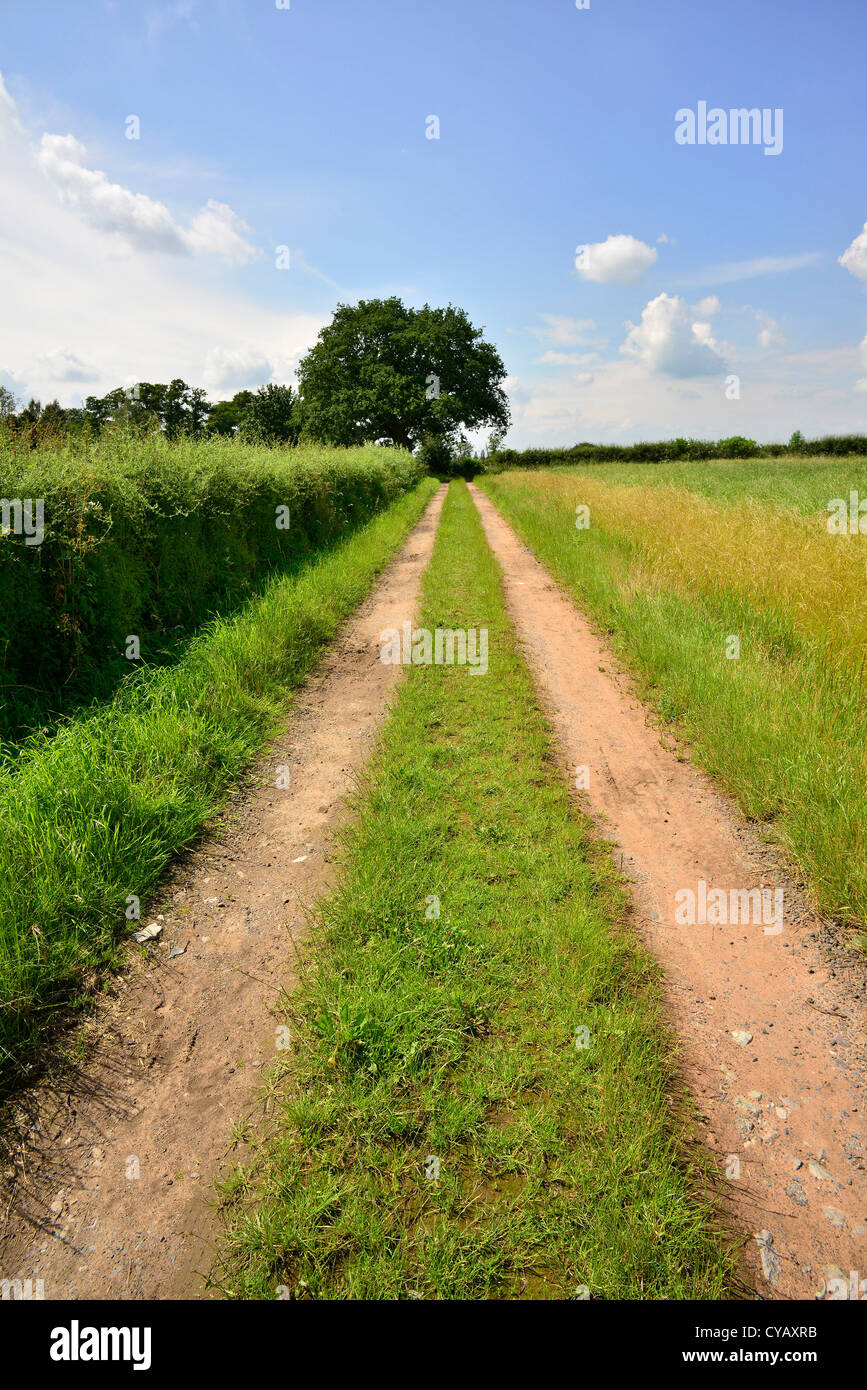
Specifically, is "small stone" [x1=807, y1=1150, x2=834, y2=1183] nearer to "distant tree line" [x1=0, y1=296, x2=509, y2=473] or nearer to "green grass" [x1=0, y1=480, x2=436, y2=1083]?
"green grass" [x1=0, y1=480, x2=436, y2=1083]

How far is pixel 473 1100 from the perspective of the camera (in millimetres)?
2459

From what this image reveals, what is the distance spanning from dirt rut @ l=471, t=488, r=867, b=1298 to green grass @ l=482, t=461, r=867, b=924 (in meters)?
0.30

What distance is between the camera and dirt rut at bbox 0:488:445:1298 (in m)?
2.10

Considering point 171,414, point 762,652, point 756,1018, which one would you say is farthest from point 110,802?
point 171,414

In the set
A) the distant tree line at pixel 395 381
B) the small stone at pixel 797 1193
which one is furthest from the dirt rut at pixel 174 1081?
the distant tree line at pixel 395 381

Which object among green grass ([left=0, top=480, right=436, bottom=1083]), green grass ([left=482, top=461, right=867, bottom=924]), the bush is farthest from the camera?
the bush

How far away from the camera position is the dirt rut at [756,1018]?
216 centimetres

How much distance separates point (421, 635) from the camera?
8.44 meters

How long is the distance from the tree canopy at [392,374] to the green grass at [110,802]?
152ft

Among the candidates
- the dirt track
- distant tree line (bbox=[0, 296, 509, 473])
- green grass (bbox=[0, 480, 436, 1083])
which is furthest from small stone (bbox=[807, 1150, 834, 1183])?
distant tree line (bbox=[0, 296, 509, 473])

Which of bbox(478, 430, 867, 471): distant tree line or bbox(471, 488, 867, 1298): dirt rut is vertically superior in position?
bbox(478, 430, 867, 471): distant tree line

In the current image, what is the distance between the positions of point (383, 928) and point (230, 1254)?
4.74ft

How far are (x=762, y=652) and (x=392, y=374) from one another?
48326 millimetres
